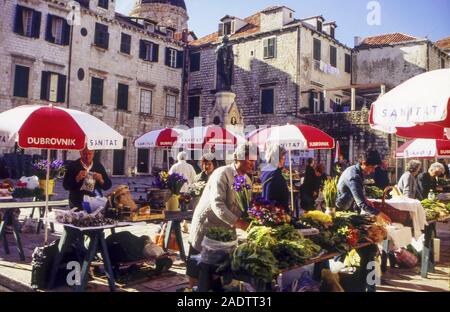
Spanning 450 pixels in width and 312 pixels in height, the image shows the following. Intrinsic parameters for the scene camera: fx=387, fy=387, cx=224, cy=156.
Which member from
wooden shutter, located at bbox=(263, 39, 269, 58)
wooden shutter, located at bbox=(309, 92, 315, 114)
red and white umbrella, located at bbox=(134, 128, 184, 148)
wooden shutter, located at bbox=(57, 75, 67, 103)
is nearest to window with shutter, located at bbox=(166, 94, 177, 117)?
wooden shutter, located at bbox=(263, 39, 269, 58)

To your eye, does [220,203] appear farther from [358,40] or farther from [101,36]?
[358,40]

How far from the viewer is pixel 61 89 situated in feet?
72.5

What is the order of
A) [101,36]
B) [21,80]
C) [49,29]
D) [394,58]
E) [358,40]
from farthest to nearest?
[358,40] → [394,58] → [101,36] → [49,29] → [21,80]

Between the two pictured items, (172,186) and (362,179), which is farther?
(172,186)

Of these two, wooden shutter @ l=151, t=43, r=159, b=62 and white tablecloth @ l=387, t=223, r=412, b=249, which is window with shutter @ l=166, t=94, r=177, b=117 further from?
white tablecloth @ l=387, t=223, r=412, b=249

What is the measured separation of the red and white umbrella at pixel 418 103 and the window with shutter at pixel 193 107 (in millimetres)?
24903

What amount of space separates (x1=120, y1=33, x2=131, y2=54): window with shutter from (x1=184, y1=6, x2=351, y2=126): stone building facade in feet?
17.1

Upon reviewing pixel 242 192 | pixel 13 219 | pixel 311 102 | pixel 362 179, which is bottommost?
pixel 13 219

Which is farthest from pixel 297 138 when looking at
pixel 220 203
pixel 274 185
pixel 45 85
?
pixel 45 85

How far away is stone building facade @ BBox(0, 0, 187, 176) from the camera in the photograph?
67.8ft

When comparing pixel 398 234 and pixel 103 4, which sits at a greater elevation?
pixel 103 4

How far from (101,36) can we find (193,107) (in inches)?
323

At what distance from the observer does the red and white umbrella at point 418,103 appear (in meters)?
3.66
